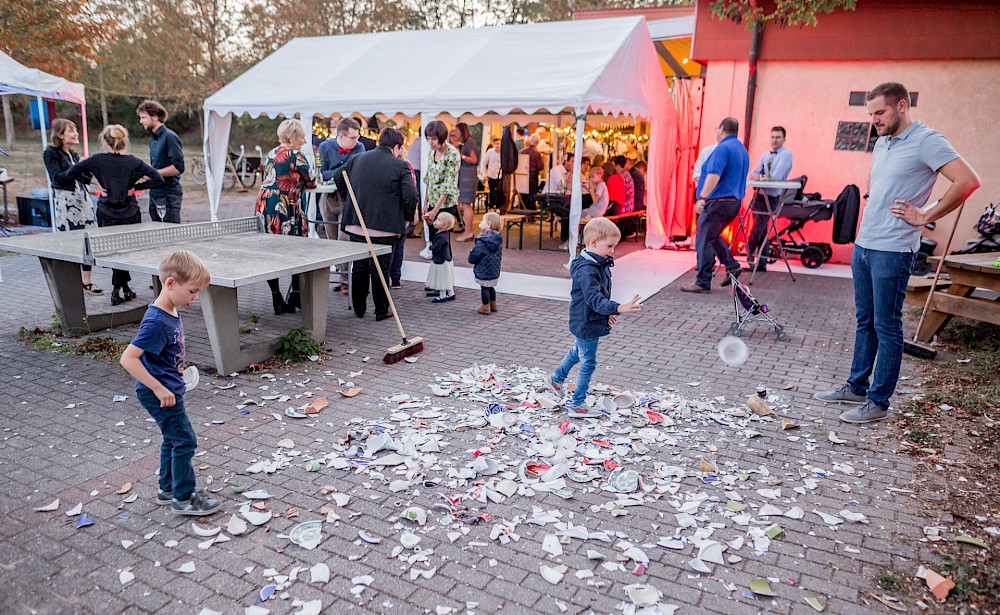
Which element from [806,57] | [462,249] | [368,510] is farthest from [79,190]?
[806,57]

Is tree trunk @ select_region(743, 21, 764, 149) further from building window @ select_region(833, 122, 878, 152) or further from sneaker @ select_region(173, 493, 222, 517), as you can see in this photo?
sneaker @ select_region(173, 493, 222, 517)

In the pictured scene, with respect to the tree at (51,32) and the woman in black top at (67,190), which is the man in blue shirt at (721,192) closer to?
Result: the woman in black top at (67,190)

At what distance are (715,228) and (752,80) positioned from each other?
4.50 m

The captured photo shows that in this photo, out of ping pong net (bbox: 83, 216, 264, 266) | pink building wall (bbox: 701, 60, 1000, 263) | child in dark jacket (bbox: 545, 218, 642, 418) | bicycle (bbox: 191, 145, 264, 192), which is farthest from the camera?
bicycle (bbox: 191, 145, 264, 192)

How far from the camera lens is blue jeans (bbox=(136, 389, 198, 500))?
130 inches

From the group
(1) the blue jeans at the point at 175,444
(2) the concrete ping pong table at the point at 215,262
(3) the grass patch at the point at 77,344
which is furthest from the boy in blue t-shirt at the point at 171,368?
(3) the grass patch at the point at 77,344

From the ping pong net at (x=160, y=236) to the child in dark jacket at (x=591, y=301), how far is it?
4.08m

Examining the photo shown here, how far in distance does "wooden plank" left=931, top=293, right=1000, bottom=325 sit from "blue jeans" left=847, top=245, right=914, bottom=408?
221 cm

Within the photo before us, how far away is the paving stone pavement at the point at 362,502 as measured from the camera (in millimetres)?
2928

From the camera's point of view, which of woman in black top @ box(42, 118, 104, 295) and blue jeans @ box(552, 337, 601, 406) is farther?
woman in black top @ box(42, 118, 104, 295)

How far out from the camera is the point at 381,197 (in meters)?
7.20

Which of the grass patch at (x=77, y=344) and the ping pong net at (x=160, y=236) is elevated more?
the ping pong net at (x=160, y=236)

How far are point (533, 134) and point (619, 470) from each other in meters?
14.7

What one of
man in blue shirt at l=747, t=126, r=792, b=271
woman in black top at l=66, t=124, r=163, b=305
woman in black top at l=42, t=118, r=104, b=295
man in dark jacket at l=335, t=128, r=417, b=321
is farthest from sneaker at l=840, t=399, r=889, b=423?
woman in black top at l=42, t=118, r=104, b=295
